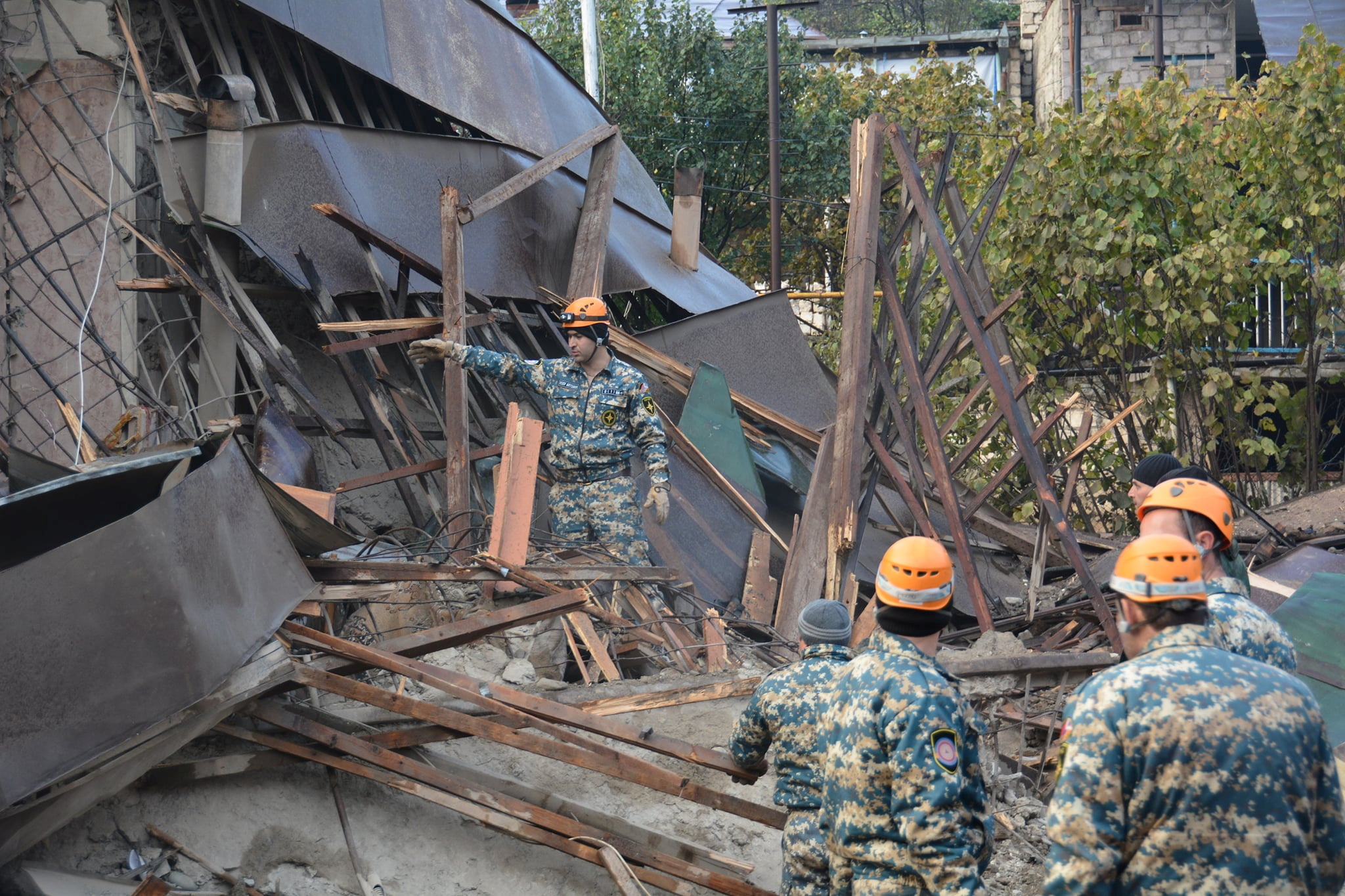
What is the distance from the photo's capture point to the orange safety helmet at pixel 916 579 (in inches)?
112

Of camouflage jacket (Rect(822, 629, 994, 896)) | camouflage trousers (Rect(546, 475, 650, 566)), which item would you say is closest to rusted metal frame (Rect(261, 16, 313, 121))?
camouflage trousers (Rect(546, 475, 650, 566))

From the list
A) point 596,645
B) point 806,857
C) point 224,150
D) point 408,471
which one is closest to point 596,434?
point 408,471

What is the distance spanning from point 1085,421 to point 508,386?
4.27 meters

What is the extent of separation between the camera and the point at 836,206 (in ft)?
67.7

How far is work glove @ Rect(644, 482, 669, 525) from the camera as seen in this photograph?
636 cm

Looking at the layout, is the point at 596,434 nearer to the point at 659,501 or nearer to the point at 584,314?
the point at 659,501

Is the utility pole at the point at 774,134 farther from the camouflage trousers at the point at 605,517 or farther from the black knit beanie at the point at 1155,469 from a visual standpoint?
the black knit beanie at the point at 1155,469

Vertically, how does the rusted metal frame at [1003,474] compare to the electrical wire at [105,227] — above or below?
below

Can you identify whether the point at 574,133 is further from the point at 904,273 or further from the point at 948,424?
the point at 948,424

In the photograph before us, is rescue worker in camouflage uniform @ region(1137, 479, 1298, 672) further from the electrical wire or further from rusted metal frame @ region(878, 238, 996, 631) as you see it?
the electrical wire

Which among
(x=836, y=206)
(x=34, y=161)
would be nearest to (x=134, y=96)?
(x=34, y=161)

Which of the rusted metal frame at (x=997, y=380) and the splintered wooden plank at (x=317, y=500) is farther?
the rusted metal frame at (x=997, y=380)

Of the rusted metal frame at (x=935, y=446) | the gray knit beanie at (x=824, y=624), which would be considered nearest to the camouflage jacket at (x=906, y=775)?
the gray knit beanie at (x=824, y=624)

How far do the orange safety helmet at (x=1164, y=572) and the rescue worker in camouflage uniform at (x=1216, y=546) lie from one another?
80 centimetres
